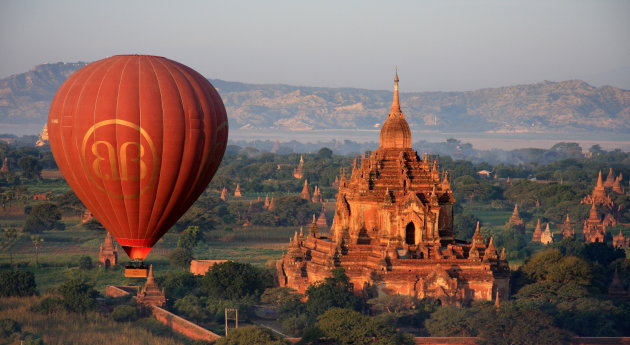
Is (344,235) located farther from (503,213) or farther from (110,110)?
(503,213)

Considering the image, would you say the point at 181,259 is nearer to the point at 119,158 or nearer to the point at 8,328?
the point at 8,328

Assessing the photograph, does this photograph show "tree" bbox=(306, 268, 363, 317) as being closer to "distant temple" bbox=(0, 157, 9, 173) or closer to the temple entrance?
the temple entrance

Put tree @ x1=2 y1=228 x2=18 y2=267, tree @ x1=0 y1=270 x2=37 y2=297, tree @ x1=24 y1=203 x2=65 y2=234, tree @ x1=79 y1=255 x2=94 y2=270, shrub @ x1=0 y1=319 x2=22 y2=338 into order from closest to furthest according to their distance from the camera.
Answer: shrub @ x1=0 y1=319 x2=22 y2=338
tree @ x1=0 y1=270 x2=37 y2=297
tree @ x1=79 y1=255 x2=94 y2=270
tree @ x1=2 y1=228 x2=18 y2=267
tree @ x1=24 y1=203 x2=65 y2=234

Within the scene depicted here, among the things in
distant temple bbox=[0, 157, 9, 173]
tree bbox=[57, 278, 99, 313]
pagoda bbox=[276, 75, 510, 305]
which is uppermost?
pagoda bbox=[276, 75, 510, 305]

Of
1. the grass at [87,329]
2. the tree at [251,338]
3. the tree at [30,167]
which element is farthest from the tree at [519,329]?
the tree at [30,167]

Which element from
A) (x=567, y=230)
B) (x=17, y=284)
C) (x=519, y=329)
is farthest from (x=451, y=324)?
(x=567, y=230)

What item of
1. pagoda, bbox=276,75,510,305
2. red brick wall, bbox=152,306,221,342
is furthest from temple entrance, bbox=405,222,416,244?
red brick wall, bbox=152,306,221,342

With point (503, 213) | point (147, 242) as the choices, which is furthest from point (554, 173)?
point (147, 242)
